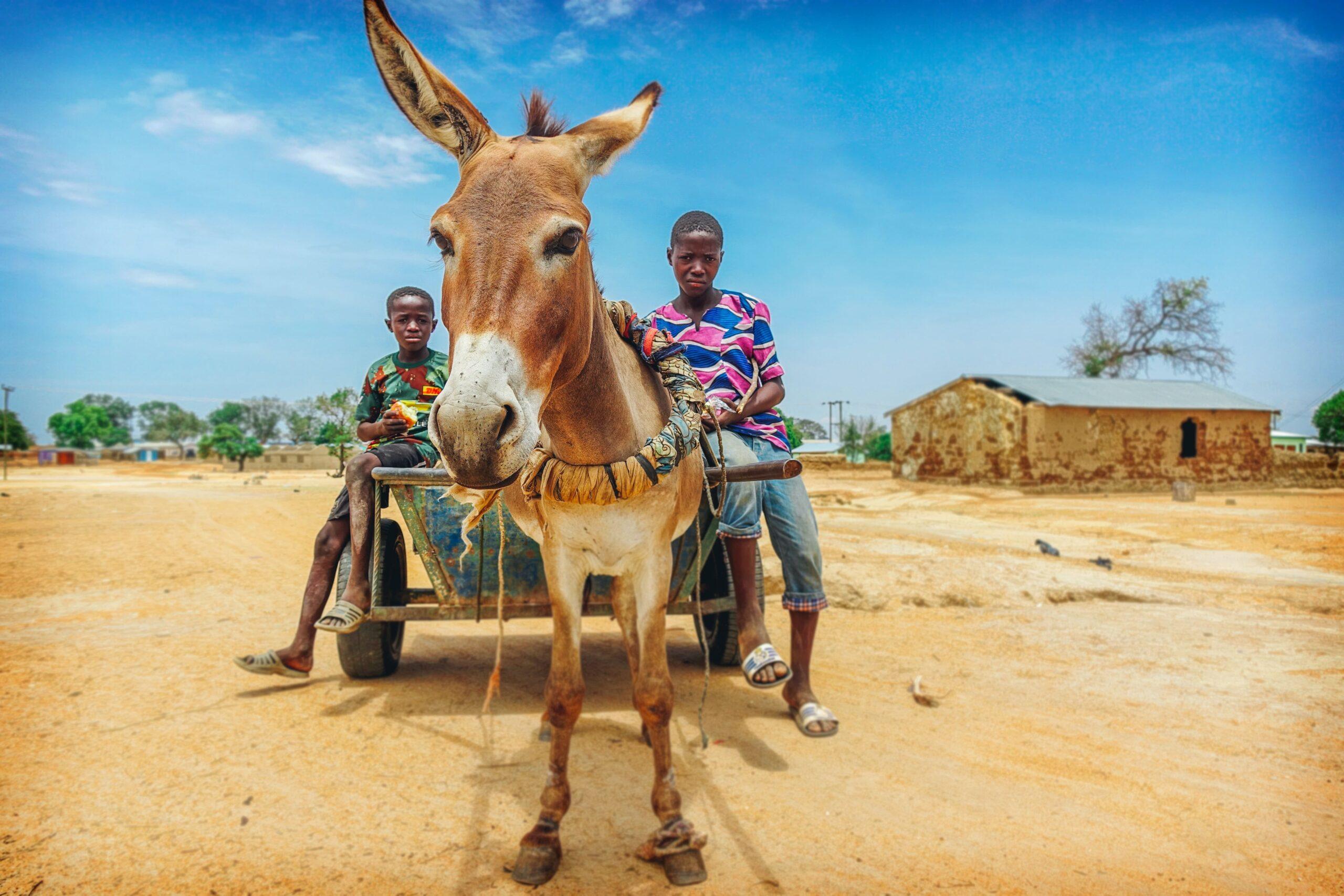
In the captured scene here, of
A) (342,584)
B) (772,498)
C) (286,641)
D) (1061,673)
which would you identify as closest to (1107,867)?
(772,498)

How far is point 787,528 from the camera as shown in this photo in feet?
13.4

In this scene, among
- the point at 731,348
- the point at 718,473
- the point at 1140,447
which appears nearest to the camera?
the point at 718,473

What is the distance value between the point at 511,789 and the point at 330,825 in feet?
2.48

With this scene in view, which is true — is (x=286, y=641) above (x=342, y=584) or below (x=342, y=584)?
below

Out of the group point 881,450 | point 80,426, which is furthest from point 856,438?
point 80,426

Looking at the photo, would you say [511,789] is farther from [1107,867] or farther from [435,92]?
[435,92]

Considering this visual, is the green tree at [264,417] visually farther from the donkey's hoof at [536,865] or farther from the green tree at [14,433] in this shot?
the donkey's hoof at [536,865]

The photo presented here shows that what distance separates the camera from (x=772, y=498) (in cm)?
410

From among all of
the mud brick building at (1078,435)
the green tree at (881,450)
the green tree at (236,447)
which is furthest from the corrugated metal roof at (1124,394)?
the green tree at (236,447)

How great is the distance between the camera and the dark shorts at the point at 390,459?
14.1ft

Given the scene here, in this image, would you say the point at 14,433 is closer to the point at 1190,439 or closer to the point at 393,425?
the point at 393,425

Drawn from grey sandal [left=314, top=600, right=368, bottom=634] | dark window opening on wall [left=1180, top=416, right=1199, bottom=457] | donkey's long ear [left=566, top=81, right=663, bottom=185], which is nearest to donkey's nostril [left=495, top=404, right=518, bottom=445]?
donkey's long ear [left=566, top=81, right=663, bottom=185]

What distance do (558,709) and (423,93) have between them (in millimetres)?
2349

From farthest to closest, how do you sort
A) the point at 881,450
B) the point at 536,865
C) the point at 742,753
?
the point at 881,450 < the point at 742,753 < the point at 536,865
